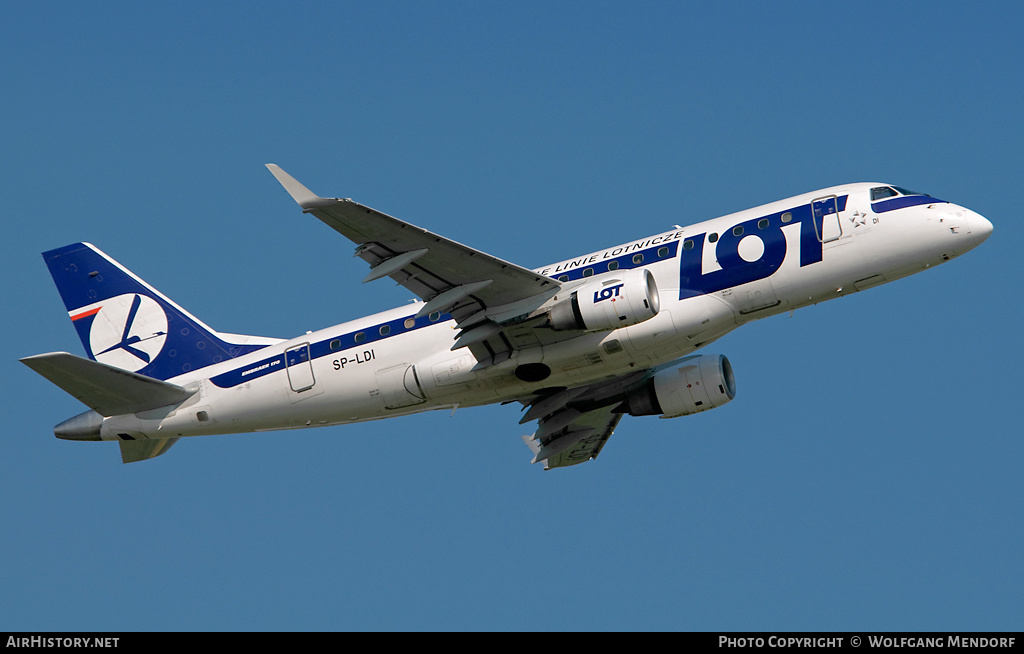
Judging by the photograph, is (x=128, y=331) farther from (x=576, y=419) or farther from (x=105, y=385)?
(x=576, y=419)

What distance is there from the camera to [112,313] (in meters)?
38.9

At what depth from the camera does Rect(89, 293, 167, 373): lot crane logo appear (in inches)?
1506

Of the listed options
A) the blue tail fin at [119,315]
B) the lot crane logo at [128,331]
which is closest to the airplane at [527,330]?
the blue tail fin at [119,315]

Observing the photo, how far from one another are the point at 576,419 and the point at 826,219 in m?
11.0

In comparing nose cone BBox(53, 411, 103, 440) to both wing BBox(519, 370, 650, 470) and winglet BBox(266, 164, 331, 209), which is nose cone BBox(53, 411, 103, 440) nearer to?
winglet BBox(266, 164, 331, 209)

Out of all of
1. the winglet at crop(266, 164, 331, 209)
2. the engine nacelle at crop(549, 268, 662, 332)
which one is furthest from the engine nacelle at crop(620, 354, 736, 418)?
the winglet at crop(266, 164, 331, 209)

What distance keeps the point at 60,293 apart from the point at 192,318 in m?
4.97

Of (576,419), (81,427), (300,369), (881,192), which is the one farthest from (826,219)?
(81,427)

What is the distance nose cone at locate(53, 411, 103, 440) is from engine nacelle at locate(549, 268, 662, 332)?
50.2 ft

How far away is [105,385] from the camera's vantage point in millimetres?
34562

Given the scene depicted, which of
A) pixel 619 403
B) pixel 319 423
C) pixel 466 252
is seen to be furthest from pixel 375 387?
pixel 619 403

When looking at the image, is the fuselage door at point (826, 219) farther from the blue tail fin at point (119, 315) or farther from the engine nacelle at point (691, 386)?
the blue tail fin at point (119, 315)

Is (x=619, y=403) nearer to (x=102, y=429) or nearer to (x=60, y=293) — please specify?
(x=102, y=429)
